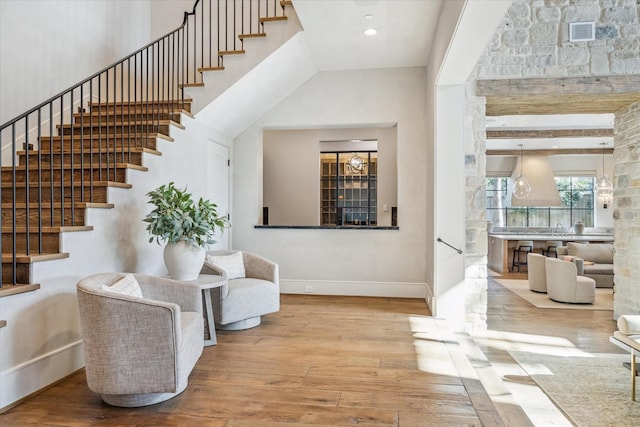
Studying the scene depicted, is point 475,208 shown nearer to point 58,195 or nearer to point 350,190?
point 58,195

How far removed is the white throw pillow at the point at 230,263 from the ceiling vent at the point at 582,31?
4.18 metres

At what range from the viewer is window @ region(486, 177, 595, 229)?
12.2m

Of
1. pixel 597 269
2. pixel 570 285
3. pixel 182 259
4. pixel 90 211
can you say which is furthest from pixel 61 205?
pixel 597 269

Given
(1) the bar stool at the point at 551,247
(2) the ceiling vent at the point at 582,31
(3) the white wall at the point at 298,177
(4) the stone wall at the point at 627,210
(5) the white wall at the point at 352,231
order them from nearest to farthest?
(2) the ceiling vent at the point at 582,31 → (4) the stone wall at the point at 627,210 → (5) the white wall at the point at 352,231 → (3) the white wall at the point at 298,177 → (1) the bar stool at the point at 551,247

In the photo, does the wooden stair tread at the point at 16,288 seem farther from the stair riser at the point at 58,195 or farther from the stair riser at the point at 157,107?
the stair riser at the point at 157,107

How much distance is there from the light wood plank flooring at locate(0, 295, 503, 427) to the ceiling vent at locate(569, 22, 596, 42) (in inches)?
131

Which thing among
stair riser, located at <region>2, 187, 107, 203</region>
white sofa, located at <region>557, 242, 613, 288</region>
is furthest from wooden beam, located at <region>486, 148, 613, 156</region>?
stair riser, located at <region>2, 187, 107, 203</region>

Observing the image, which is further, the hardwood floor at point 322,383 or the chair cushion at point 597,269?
the chair cushion at point 597,269

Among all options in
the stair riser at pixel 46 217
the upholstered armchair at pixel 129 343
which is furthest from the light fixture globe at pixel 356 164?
the upholstered armchair at pixel 129 343

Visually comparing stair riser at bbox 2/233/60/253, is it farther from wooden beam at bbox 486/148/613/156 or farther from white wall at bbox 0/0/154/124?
wooden beam at bbox 486/148/613/156

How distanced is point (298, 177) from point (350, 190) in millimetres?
1155

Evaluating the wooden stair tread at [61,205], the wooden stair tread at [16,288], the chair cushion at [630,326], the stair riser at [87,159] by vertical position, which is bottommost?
the chair cushion at [630,326]

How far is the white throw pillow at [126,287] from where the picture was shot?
2708 millimetres

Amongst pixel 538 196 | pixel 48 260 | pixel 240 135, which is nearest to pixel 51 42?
pixel 240 135
